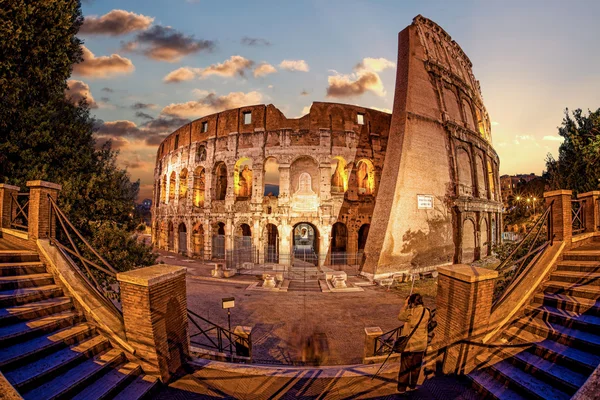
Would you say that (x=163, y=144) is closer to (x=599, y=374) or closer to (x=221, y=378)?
(x=221, y=378)

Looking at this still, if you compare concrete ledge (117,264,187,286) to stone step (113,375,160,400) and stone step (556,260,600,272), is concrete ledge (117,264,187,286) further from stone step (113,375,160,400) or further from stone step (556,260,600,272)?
stone step (556,260,600,272)

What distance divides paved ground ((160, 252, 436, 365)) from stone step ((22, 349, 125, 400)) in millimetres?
3608

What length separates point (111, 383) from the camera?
12.0 feet

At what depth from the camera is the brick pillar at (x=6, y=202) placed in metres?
5.74

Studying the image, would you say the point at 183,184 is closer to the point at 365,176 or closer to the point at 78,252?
the point at 365,176

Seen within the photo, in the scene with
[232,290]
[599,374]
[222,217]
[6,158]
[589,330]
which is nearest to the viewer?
[599,374]

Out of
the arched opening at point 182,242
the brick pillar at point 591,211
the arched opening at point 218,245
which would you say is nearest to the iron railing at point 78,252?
the brick pillar at point 591,211

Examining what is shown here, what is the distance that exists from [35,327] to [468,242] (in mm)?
22697

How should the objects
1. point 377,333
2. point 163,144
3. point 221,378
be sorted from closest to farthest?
point 221,378
point 377,333
point 163,144

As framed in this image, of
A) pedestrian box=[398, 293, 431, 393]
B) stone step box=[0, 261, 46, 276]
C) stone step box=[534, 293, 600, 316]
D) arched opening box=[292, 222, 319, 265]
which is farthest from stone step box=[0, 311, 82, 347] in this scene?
arched opening box=[292, 222, 319, 265]

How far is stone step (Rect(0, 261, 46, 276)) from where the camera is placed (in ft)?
15.0

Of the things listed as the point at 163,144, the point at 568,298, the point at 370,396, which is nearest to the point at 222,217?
the point at 163,144

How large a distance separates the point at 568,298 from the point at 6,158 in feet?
44.1

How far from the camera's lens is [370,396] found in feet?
13.1
